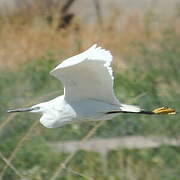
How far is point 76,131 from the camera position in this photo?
22.4 feet

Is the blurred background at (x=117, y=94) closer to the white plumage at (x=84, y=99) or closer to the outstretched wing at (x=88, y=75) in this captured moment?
the white plumage at (x=84, y=99)

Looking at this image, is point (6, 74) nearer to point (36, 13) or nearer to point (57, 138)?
point (57, 138)

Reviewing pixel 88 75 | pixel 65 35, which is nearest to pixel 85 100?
pixel 88 75

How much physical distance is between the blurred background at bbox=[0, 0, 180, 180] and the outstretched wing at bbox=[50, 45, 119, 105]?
46 centimetres

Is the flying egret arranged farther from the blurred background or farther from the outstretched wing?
the blurred background

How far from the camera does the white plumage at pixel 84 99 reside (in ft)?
14.5

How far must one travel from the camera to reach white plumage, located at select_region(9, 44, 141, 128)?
14.5 ft

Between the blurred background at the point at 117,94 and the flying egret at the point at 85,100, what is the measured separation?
34 cm

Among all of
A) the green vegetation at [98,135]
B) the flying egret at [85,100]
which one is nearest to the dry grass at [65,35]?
the green vegetation at [98,135]

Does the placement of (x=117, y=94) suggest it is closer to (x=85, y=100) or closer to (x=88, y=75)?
(x=85, y=100)

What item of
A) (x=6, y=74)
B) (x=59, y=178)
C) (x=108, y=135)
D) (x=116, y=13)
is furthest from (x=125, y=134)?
(x=116, y=13)

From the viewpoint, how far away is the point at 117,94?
24.2 feet

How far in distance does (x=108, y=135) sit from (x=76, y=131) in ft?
0.87

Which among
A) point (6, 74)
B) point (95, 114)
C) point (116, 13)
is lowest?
point (116, 13)
